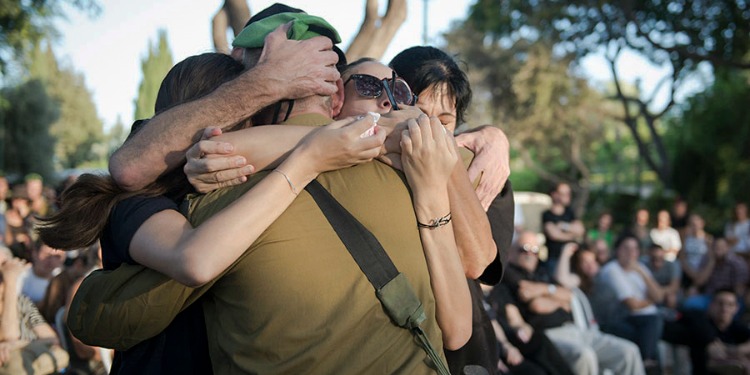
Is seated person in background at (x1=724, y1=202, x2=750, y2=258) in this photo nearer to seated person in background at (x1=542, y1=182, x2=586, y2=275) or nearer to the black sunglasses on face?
seated person in background at (x1=542, y1=182, x2=586, y2=275)

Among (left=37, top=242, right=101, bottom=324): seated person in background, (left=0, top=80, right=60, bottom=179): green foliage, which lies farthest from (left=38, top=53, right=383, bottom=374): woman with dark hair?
(left=0, top=80, right=60, bottom=179): green foliage

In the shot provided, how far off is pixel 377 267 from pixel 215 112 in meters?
0.66

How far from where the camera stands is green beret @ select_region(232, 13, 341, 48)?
216cm

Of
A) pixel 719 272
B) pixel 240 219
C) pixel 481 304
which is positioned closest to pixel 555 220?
pixel 719 272

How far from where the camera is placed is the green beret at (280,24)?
7.09ft

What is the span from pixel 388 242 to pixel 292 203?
0.27 metres

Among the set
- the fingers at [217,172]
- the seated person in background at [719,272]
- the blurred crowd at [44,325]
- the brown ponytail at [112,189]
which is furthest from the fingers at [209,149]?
the seated person in background at [719,272]

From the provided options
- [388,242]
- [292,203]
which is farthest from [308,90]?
[388,242]

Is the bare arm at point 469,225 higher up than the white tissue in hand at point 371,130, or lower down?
lower down

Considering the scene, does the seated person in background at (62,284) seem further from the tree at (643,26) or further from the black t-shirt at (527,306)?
the tree at (643,26)

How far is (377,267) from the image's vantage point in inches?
72.1

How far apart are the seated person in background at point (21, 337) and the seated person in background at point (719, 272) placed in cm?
821

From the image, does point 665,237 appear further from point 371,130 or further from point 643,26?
point 371,130

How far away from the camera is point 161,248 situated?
5.85 ft
